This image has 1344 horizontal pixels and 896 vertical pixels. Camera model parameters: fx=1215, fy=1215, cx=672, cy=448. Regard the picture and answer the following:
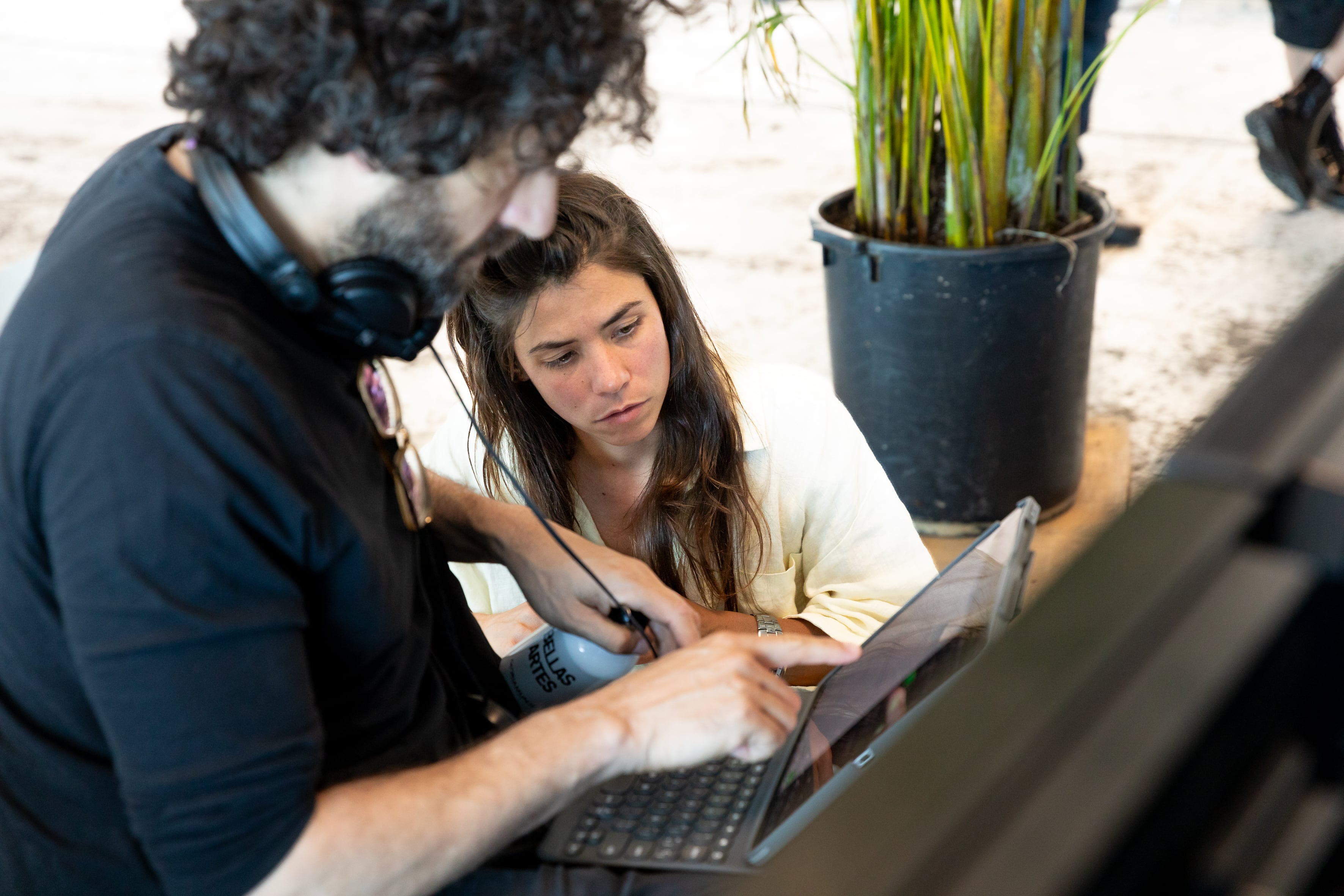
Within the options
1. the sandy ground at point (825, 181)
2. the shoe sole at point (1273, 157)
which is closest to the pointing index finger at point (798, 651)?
the sandy ground at point (825, 181)

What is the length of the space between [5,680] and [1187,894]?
0.85m

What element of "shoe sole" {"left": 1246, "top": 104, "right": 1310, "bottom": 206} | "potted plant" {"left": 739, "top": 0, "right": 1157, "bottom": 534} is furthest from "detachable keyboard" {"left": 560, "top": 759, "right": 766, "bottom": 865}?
"shoe sole" {"left": 1246, "top": 104, "right": 1310, "bottom": 206}

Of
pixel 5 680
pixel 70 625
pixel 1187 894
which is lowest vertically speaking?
pixel 5 680

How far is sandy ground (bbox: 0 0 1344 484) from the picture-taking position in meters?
2.99

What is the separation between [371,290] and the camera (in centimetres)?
89

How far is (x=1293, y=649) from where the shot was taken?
343 millimetres

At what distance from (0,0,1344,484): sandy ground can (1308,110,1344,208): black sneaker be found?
2.2 inches

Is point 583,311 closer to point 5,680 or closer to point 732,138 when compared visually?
point 5,680

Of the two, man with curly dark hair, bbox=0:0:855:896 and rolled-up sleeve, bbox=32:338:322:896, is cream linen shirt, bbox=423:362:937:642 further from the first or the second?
rolled-up sleeve, bbox=32:338:322:896

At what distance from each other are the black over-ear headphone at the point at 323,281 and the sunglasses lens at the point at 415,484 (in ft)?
0.34

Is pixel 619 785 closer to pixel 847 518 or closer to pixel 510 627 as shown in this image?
pixel 510 627

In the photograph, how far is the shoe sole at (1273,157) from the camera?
3.30 m

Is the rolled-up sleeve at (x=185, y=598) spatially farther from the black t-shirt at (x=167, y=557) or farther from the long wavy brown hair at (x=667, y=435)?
the long wavy brown hair at (x=667, y=435)

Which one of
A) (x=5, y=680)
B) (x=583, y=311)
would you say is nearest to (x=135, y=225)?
(x=5, y=680)
